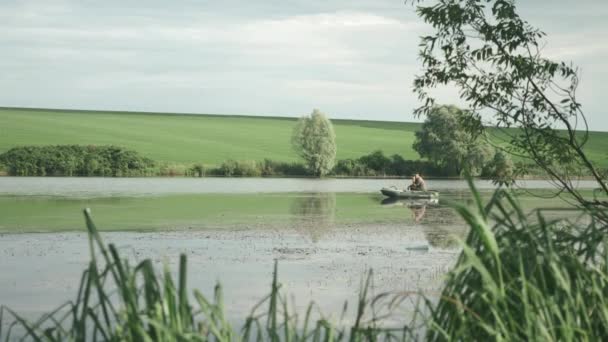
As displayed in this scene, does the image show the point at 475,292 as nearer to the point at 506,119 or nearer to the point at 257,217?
the point at 506,119

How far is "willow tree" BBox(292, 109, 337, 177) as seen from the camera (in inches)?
2576

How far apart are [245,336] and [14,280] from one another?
10.6 metres

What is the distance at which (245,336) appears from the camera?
7.25ft

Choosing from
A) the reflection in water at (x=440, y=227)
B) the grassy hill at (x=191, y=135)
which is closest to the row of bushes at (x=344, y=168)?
the grassy hill at (x=191, y=135)

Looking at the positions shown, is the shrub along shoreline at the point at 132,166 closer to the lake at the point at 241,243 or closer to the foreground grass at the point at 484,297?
the lake at the point at 241,243

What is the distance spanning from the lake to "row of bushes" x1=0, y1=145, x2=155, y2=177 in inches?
1074

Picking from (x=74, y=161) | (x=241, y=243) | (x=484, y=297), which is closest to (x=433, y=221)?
(x=241, y=243)

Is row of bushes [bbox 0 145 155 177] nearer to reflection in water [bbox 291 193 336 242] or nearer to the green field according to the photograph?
the green field

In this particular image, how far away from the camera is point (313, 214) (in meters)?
25.6

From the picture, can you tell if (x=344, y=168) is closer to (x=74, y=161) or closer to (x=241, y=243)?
(x=74, y=161)

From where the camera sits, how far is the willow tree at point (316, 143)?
65438 millimetres

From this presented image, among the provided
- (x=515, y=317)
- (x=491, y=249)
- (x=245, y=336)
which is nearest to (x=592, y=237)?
(x=515, y=317)

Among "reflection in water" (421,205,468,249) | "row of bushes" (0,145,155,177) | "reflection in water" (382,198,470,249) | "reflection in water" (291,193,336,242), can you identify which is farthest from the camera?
"row of bushes" (0,145,155,177)

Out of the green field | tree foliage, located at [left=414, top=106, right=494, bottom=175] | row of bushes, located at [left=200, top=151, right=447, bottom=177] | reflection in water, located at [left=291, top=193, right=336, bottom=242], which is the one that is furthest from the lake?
A: the green field
